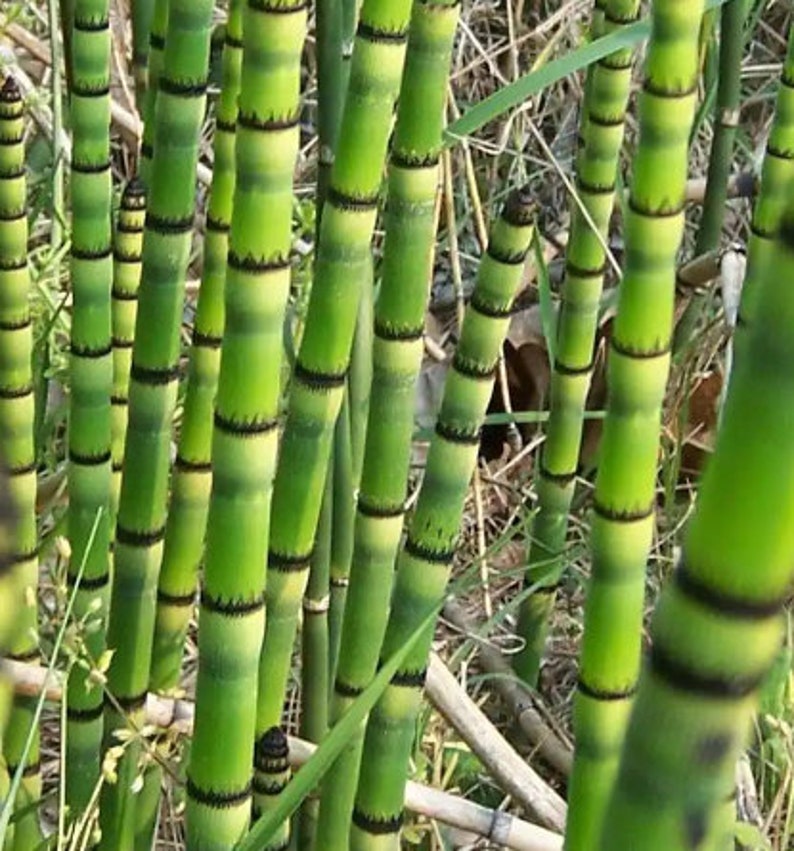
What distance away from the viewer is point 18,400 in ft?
3.13

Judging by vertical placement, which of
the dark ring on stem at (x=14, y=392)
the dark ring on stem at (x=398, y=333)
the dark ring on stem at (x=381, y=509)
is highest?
the dark ring on stem at (x=398, y=333)

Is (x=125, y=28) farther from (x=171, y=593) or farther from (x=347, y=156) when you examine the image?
(x=347, y=156)

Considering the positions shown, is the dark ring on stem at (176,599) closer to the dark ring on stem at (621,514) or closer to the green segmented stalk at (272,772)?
the green segmented stalk at (272,772)

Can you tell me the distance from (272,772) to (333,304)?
0.25m

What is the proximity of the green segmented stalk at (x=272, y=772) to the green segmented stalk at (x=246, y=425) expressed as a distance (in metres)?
0.05

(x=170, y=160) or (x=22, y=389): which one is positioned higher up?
(x=170, y=160)

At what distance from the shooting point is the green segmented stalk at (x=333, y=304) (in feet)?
2.30

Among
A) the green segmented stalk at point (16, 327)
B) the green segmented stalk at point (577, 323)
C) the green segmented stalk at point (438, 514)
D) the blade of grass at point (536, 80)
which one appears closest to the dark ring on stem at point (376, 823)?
the green segmented stalk at point (438, 514)

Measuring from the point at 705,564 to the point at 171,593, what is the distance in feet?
2.08

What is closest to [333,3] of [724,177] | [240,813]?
[240,813]

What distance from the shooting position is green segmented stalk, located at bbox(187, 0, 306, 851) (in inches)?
25.7

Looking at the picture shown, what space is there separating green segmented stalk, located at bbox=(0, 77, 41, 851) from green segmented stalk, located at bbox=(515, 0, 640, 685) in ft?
1.19

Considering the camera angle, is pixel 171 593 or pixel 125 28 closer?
pixel 171 593

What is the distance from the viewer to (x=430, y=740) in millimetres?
1250
